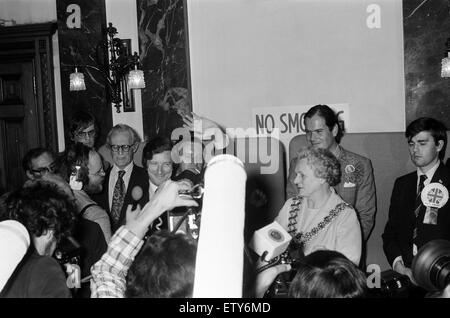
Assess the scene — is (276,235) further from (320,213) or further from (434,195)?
(434,195)

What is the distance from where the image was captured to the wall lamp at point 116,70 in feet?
15.2

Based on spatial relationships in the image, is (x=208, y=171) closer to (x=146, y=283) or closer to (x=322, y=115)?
(x=146, y=283)

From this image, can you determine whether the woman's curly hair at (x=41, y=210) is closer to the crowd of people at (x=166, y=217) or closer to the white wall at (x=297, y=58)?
the crowd of people at (x=166, y=217)

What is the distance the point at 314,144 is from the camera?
3.27 meters

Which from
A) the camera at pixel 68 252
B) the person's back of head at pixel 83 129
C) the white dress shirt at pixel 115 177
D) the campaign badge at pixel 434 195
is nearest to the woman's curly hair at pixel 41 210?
the camera at pixel 68 252

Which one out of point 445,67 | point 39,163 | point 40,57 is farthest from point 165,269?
point 40,57

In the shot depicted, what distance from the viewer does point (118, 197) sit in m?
3.41

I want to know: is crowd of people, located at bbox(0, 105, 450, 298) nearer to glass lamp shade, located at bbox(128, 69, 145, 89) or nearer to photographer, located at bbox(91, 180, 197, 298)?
photographer, located at bbox(91, 180, 197, 298)

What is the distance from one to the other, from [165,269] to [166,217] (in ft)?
4.16

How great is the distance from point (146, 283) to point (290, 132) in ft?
11.0

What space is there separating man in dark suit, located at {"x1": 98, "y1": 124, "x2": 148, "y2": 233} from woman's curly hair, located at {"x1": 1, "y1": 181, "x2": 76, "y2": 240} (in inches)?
54.7

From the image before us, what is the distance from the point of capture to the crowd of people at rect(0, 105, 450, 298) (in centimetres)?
130

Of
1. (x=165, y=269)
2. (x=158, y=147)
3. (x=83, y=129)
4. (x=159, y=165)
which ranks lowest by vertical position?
(x=165, y=269)
